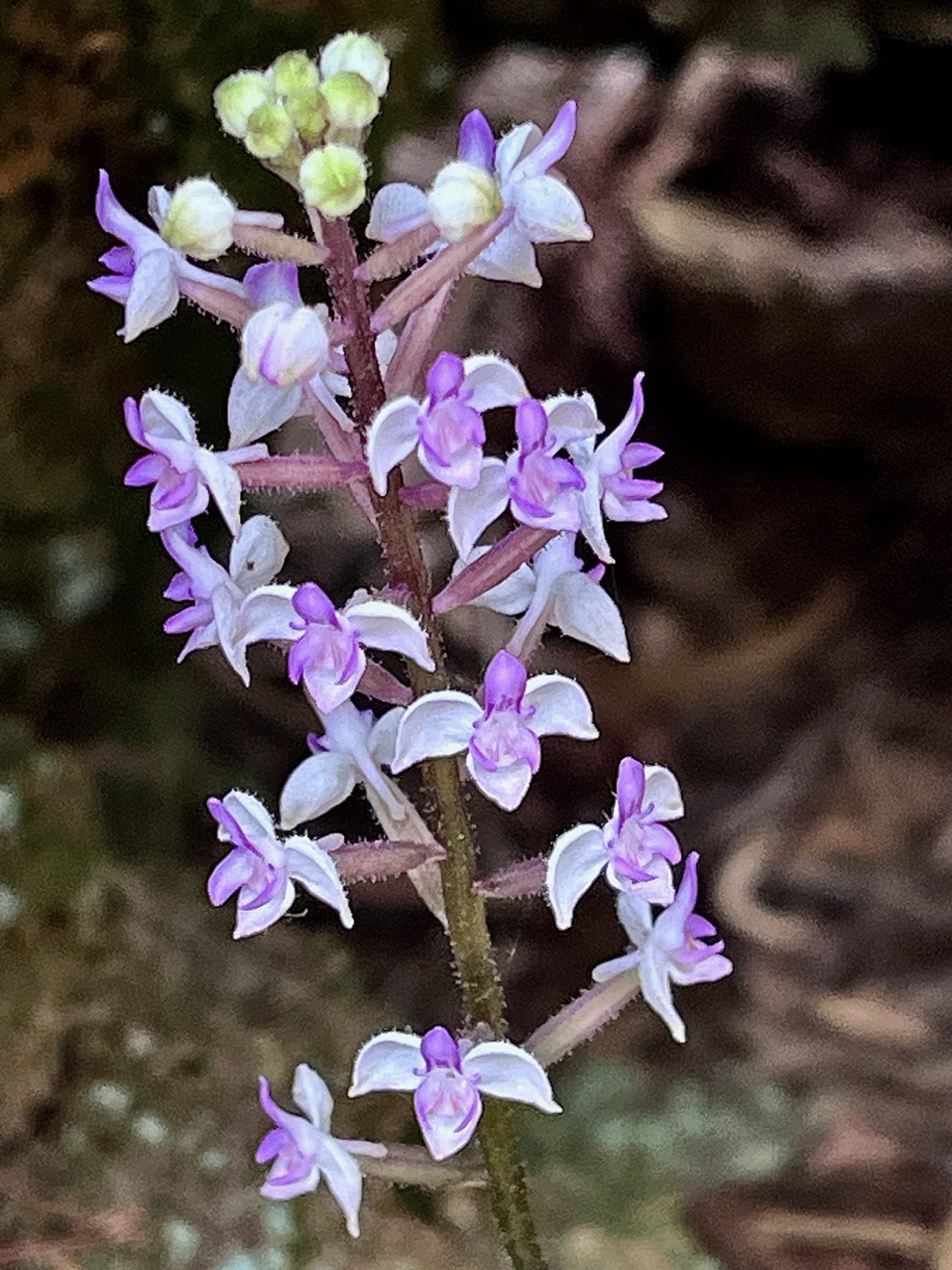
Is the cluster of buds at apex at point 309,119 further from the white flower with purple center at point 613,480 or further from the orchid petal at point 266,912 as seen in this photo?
the orchid petal at point 266,912

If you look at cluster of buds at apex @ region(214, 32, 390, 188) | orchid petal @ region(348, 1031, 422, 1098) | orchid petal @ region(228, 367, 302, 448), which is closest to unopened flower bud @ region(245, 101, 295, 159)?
cluster of buds at apex @ region(214, 32, 390, 188)

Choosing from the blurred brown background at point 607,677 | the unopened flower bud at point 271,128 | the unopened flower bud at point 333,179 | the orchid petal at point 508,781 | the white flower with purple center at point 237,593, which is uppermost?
the unopened flower bud at point 271,128

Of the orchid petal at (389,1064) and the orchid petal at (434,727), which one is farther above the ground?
the orchid petal at (434,727)

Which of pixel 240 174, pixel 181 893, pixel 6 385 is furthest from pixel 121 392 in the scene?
pixel 181 893

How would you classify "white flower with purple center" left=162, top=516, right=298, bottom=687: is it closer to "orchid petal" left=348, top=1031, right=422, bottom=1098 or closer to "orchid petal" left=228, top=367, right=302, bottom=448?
"orchid petal" left=228, top=367, right=302, bottom=448

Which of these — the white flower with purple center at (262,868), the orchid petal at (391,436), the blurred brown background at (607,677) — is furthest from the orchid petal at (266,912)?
the blurred brown background at (607,677)

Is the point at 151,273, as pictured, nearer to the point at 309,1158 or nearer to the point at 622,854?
the point at 622,854

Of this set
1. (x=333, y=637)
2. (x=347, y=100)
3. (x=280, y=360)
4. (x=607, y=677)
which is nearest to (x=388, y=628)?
(x=333, y=637)
